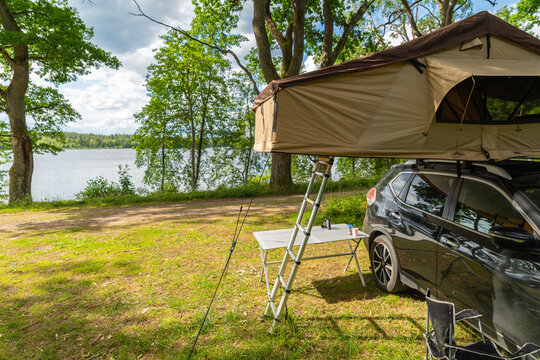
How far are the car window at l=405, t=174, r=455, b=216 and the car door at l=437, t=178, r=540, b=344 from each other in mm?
171

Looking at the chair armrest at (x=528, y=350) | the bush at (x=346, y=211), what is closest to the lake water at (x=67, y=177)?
the bush at (x=346, y=211)

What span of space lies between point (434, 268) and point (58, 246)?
24.6 ft

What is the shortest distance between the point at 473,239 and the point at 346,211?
5036mm

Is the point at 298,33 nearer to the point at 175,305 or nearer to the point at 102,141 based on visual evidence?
the point at 175,305

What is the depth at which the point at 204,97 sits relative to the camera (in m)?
21.5

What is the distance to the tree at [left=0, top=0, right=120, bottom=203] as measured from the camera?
11.8 m

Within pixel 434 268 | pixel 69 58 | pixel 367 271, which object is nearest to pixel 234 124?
pixel 69 58

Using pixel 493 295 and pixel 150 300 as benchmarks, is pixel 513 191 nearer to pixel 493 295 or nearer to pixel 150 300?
pixel 493 295

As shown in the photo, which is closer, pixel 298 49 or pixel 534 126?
pixel 534 126

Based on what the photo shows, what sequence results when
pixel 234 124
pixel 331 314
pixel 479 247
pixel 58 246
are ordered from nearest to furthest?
pixel 479 247 → pixel 331 314 → pixel 58 246 → pixel 234 124

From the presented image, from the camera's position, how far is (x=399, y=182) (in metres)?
3.88

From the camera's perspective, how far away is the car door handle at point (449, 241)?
8.94 feet

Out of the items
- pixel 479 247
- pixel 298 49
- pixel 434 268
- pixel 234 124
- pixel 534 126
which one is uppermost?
pixel 298 49

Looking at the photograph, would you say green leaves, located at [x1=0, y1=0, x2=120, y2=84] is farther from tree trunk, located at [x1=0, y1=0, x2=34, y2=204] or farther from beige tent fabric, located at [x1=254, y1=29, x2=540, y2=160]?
beige tent fabric, located at [x1=254, y1=29, x2=540, y2=160]
